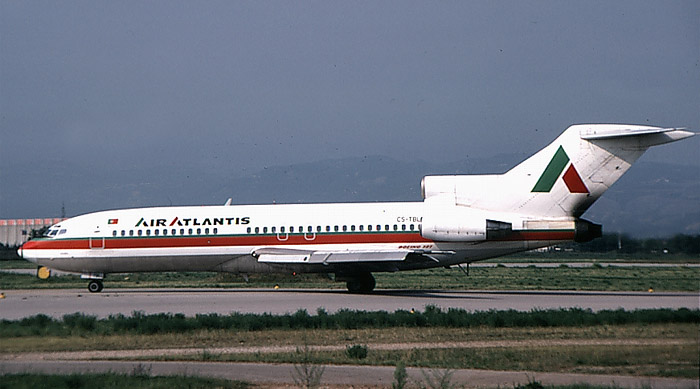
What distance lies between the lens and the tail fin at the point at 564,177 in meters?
28.0

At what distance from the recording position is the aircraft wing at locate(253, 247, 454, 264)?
28302mm

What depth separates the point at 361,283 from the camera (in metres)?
30.3

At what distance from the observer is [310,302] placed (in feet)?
85.3

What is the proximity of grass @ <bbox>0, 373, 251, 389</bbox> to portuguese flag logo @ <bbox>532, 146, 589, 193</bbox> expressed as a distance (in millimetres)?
19842

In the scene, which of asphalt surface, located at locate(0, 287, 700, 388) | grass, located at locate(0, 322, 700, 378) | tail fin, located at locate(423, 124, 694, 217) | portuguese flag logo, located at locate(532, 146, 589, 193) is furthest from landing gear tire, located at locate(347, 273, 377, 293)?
grass, located at locate(0, 322, 700, 378)

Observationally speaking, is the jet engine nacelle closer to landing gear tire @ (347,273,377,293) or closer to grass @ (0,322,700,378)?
landing gear tire @ (347,273,377,293)

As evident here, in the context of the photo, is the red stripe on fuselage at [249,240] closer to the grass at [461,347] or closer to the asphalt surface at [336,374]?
the grass at [461,347]

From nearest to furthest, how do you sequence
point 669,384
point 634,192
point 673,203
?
point 669,384 → point 673,203 → point 634,192

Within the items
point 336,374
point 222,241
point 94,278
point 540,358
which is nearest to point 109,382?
point 336,374

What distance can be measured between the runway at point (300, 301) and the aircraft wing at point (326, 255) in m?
1.36

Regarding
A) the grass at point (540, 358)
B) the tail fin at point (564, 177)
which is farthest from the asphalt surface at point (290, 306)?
the tail fin at point (564, 177)

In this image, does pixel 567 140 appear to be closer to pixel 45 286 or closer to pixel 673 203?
pixel 673 203

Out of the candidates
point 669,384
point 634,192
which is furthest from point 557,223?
point 669,384

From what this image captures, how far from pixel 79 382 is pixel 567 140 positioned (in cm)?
2180
